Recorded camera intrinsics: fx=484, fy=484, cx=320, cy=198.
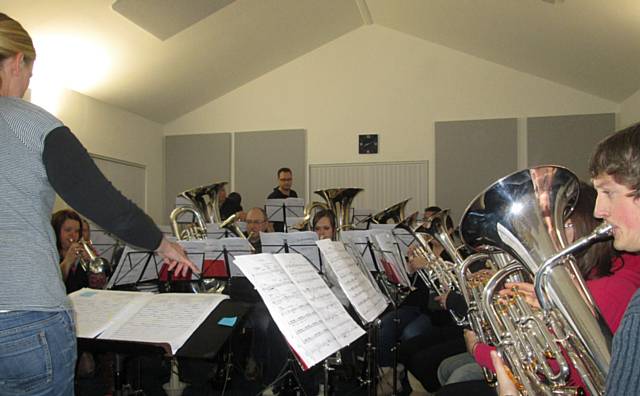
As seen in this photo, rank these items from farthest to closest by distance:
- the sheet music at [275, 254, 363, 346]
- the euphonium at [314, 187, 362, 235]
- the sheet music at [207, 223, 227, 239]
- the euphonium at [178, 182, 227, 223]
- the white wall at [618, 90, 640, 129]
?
the white wall at [618, 90, 640, 129], the euphonium at [314, 187, 362, 235], the euphonium at [178, 182, 227, 223], the sheet music at [207, 223, 227, 239], the sheet music at [275, 254, 363, 346]

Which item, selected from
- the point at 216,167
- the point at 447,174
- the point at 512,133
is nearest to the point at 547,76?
the point at 512,133

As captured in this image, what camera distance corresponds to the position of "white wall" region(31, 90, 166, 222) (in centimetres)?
690

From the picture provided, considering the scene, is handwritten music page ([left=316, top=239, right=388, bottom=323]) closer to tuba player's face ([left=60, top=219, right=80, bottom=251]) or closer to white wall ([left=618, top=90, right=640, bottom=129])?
tuba player's face ([left=60, top=219, right=80, bottom=251])

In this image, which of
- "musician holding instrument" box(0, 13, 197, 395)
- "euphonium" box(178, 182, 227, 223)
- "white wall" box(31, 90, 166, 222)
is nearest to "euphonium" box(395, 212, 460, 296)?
"musician holding instrument" box(0, 13, 197, 395)

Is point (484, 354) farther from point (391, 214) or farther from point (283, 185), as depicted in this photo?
point (283, 185)

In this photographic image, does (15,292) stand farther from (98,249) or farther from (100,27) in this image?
(100,27)

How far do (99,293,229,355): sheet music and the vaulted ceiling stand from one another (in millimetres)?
4336

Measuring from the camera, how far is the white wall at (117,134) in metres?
6.90

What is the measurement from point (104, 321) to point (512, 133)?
7062 millimetres

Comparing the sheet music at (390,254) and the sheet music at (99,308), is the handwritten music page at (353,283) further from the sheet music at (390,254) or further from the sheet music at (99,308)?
the sheet music at (99,308)

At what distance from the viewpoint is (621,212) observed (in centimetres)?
119

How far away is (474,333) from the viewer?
2.19 m

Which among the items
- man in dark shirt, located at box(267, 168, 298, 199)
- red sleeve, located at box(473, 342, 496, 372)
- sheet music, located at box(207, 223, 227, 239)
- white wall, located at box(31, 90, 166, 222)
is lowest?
red sleeve, located at box(473, 342, 496, 372)

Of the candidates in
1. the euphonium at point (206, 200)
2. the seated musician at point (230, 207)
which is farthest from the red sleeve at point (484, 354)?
the seated musician at point (230, 207)
